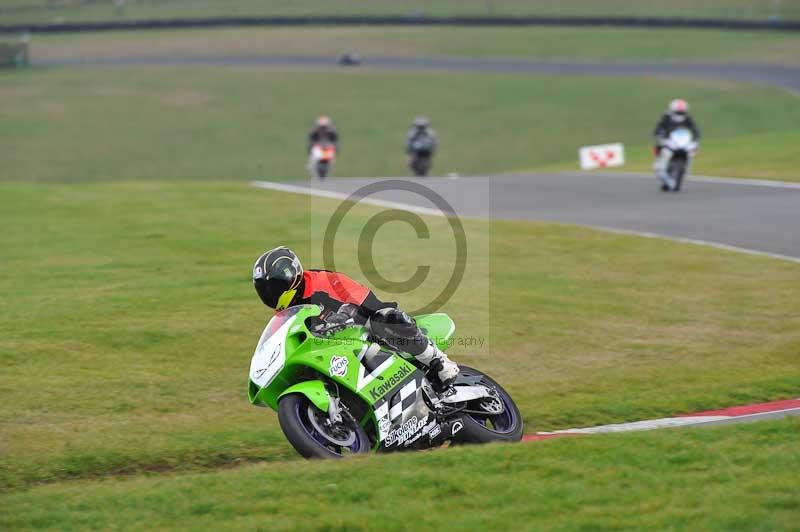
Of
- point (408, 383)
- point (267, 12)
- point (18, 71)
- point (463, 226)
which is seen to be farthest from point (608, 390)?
point (267, 12)

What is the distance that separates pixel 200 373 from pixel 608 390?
4.04 meters

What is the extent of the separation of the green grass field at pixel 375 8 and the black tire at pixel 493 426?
189 ft

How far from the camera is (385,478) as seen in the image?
22.8 ft

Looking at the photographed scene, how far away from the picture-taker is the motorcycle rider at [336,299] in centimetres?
788

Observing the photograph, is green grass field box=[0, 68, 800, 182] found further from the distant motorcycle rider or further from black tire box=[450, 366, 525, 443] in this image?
black tire box=[450, 366, 525, 443]

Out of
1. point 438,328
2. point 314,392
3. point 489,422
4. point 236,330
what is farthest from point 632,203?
point 314,392

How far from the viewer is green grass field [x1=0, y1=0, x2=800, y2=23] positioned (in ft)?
212

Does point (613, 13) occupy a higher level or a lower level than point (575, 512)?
higher

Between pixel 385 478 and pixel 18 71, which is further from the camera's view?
pixel 18 71

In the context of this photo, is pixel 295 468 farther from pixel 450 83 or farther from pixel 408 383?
pixel 450 83

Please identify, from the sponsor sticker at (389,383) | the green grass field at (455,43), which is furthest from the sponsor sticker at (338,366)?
the green grass field at (455,43)

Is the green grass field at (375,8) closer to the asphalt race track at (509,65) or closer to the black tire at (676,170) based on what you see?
the asphalt race track at (509,65)

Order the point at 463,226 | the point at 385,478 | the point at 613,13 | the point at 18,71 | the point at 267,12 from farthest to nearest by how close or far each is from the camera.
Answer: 1. the point at 267,12
2. the point at 613,13
3. the point at 18,71
4. the point at 463,226
5. the point at 385,478

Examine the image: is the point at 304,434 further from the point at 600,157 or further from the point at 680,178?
the point at 600,157
